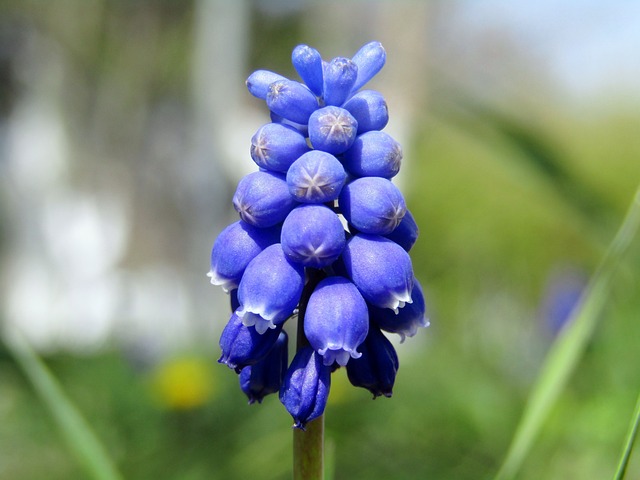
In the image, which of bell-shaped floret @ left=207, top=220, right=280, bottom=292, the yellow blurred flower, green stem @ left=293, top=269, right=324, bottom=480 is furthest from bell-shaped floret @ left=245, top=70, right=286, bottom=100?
the yellow blurred flower

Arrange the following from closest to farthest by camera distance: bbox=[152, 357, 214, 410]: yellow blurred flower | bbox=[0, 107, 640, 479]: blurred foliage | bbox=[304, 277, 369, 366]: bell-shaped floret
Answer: bbox=[304, 277, 369, 366]: bell-shaped floret < bbox=[0, 107, 640, 479]: blurred foliage < bbox=[152, 357, 214, 410]: yellow blurred flower

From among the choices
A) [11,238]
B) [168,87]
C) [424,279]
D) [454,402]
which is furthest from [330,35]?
[454,402]

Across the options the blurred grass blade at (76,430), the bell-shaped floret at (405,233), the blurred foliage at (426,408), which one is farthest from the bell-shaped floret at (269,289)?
the blurred foliage at (426,408)

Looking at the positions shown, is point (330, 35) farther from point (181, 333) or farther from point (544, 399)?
point (544, 399)

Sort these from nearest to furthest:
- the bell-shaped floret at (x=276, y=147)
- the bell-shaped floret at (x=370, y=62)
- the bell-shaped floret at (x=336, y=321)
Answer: the bell-shaped floret at (x=336, y=321) < the bell-shaped floret at (x=276, y=147) < the bell-shaped floret at (x=370, y=62)

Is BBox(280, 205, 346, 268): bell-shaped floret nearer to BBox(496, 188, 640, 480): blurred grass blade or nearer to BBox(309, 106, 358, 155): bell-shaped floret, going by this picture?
BBox(309, 106, 358, 155): bell-shaped floret

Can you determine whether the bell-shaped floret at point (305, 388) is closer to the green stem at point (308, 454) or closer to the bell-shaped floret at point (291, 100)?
the green stem at point (308, 454)
